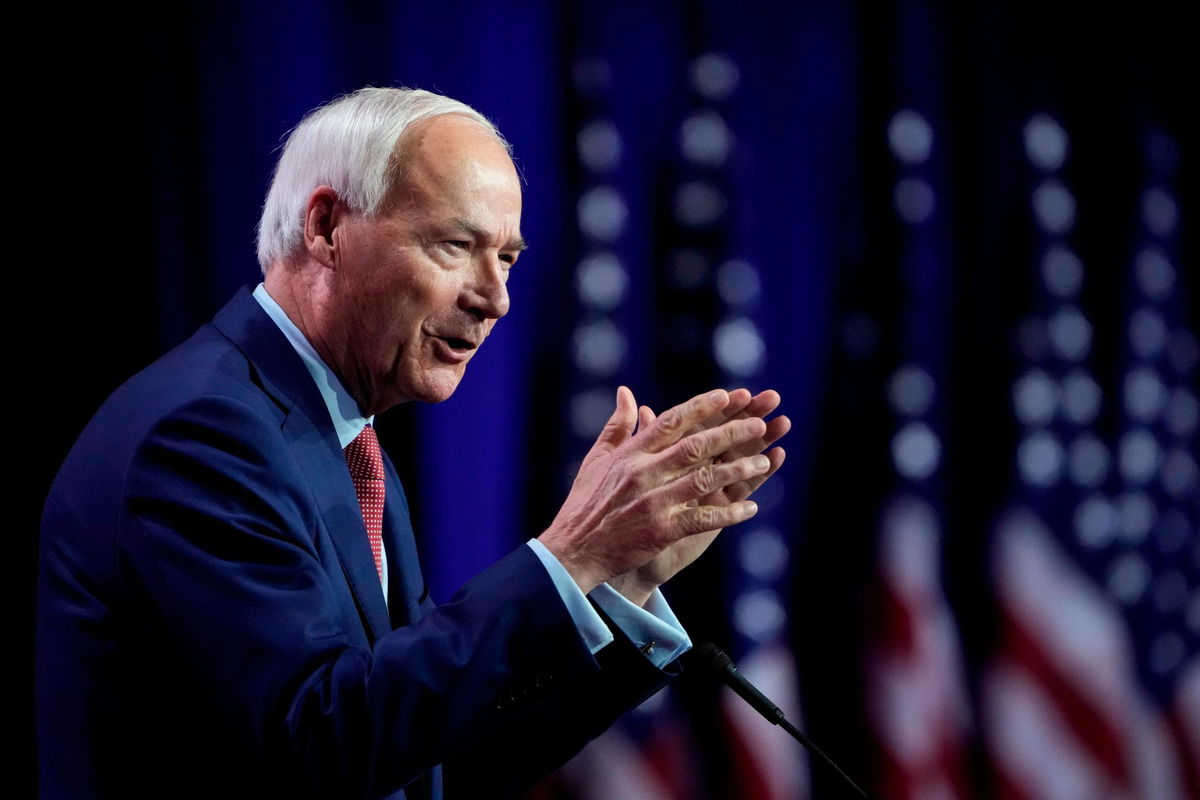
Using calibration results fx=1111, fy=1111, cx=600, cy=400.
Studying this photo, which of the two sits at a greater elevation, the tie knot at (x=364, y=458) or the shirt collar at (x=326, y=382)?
the shirt collar at (x=326, y=382)

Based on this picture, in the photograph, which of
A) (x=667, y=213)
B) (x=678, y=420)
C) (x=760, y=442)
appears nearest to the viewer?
(x=678, y=420)

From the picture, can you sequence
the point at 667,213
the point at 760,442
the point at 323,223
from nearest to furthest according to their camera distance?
the point at 760,442
the point at 323,223
the point at 667,213

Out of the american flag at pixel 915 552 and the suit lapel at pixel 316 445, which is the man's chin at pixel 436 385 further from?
the american flag at pixel 915 552

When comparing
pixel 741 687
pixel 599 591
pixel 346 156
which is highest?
pixel 346 156

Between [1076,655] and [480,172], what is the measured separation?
175 centimetres

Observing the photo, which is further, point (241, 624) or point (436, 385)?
point (436, 385)

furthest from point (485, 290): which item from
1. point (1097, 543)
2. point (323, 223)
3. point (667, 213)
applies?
point (1097, 543)

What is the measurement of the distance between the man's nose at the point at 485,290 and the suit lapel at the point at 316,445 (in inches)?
8.0

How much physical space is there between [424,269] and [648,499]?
1.33 ft

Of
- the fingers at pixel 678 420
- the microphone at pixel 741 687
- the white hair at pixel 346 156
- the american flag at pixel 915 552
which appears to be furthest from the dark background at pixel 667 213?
the fingers at pixel 678 420

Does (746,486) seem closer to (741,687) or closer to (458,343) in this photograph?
(741,687)

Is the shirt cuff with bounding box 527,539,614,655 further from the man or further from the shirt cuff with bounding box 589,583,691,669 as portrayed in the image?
the shirt cuff with bounding box 589,583,691,669

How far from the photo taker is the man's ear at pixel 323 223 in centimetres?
124

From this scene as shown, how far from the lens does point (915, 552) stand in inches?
86.4
